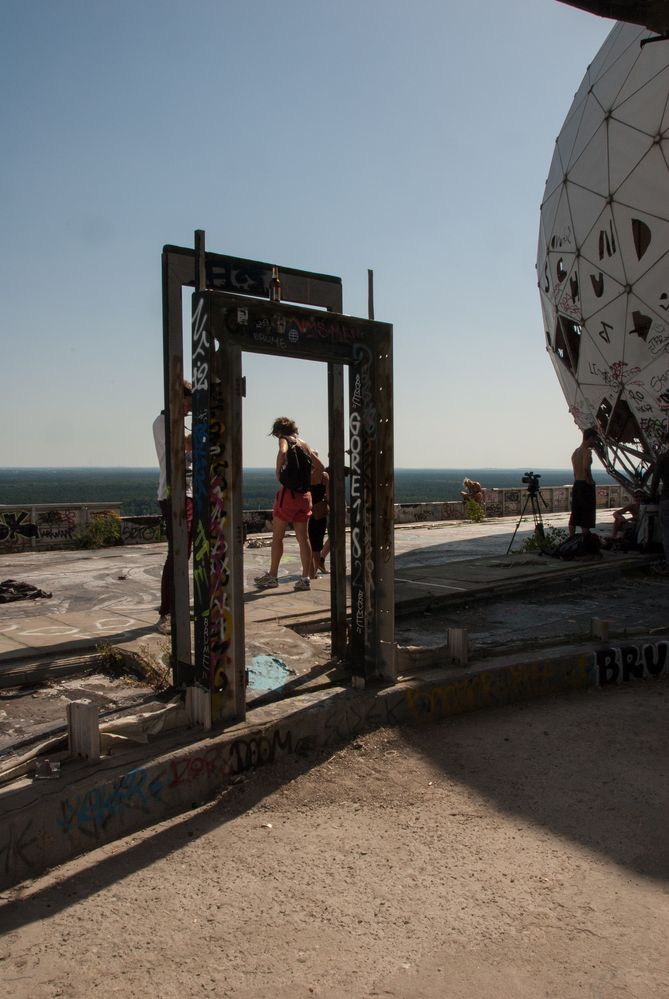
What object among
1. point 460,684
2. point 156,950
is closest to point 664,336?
point 460,684

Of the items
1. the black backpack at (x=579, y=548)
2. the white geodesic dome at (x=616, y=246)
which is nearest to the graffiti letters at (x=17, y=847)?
the black backpack at (x=579, y=548)

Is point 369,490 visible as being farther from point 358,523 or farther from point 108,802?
point 108,802

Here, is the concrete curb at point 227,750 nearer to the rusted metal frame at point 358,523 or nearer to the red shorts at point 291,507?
the rusted metal frame at point 358,523

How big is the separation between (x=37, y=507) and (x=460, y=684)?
10.2 metres

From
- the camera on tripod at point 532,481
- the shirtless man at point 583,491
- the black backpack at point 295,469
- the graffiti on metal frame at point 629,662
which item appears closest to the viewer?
the graffiti on metal frame at point 629,662

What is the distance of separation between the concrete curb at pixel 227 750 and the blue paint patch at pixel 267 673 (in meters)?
0.25

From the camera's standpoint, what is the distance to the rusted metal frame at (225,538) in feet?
13.1

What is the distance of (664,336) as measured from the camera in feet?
34.4

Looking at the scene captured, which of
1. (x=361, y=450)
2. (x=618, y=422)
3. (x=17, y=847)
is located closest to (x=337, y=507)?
(x=361, y=450)

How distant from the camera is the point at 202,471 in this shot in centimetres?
402

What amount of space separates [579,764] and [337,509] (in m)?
2.20

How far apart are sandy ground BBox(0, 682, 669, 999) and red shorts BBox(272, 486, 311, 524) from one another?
361 cm

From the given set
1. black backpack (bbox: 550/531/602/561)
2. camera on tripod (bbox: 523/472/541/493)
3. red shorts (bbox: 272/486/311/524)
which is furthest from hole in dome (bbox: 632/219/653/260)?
red shorts (bbox: 272/486/311/524)

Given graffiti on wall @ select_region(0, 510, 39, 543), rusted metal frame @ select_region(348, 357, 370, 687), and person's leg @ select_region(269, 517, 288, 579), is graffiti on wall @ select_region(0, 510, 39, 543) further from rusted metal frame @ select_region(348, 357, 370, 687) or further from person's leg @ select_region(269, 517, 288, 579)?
rusted metal frame @ select_region(348, 357, 370, 687)
